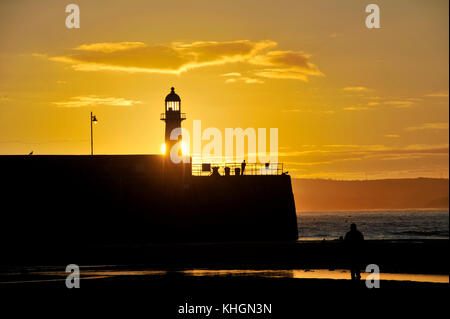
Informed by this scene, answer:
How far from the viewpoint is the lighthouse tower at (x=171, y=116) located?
51.3 metres

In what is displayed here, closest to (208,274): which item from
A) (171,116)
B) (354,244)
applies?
(354,244)

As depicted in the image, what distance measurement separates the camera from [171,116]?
51312mm

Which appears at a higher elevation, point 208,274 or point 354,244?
point 354,244

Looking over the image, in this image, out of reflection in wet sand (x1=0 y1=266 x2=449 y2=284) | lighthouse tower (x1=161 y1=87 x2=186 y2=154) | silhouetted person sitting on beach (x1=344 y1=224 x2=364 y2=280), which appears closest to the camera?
silhouetted person sitting on beach (x1=344 y1=224 x2=364 y2=280)

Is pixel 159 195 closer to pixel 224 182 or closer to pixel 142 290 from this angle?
pixel 224 182

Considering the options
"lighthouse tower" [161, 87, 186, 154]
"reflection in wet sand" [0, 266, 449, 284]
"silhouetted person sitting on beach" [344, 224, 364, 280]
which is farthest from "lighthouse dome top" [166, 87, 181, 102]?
"silhouetted person sitting on beach" [344, 224, 364, 280]

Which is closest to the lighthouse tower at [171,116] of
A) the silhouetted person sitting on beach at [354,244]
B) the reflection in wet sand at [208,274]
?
the reflection in wet sand at [208,274]

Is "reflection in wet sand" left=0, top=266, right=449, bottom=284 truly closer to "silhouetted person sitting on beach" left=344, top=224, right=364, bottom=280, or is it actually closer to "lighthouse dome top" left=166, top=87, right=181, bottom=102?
"silhouetted person sitting on beach" left=344, top=224, right=364, bottom=280

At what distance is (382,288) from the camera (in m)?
19.7

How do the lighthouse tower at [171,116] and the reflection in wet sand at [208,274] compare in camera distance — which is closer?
the reflection in wet sand at [208,274]

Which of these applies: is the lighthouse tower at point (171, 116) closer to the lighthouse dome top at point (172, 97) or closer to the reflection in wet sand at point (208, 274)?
the lighthouse dome top at point (172, 97)

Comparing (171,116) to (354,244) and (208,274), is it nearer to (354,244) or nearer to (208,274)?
(208,274)

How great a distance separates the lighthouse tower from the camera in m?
51.3

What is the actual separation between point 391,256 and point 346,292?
16.2 m
